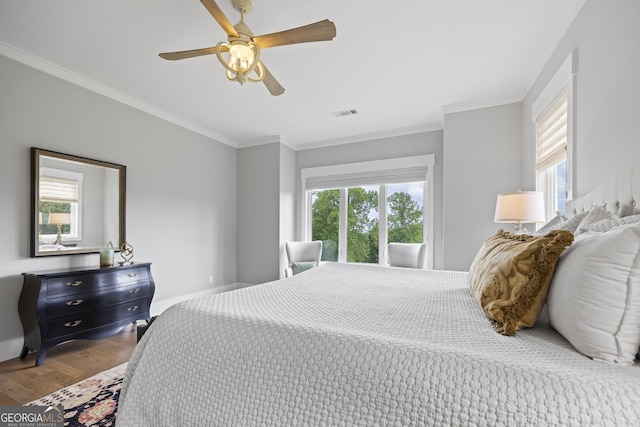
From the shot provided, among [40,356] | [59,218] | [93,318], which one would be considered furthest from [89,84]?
[40,356]

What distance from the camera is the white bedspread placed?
2.07ft

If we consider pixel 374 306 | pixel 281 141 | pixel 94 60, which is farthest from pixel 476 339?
pixel 281 141

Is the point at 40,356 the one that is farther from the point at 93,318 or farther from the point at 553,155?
the point at 553,155

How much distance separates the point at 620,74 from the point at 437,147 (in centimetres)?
260

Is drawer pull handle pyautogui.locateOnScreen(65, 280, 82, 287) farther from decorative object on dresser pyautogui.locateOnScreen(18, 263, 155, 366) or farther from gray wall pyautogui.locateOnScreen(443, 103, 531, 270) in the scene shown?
gray wall pyautogui.locateOnScreen(443, 103, 531, 270)

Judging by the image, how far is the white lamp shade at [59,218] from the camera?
2.60m

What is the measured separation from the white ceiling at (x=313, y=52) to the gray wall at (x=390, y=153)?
42cm

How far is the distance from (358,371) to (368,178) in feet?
12.6

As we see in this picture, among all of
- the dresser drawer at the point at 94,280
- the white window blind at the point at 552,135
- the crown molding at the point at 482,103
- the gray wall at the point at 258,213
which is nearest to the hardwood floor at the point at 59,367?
the dresser drawer at the point at 94,280

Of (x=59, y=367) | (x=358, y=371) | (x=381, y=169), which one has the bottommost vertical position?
(x=59, y=367)

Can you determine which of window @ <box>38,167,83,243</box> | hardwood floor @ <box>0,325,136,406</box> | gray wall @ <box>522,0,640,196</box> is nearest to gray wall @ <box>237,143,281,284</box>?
hardwood floor @ <box>0,325,136,406</box>

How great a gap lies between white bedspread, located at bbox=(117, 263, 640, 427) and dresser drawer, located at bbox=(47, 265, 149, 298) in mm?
1857

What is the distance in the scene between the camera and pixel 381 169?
433cm

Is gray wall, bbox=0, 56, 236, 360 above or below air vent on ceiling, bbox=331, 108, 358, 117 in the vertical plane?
below
